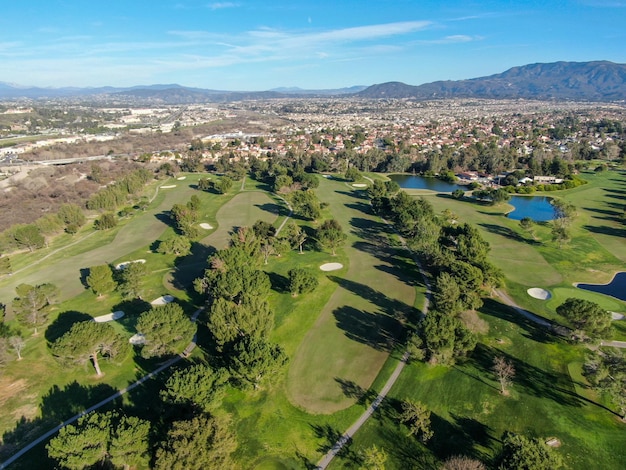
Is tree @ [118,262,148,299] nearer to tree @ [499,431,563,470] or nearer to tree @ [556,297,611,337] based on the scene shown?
tree @ [499,431,563,470]

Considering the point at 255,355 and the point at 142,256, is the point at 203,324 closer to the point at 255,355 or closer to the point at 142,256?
the point at 255,355

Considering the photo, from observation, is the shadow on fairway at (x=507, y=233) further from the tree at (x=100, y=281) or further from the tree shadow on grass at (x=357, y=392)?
the tree at (x=100, y=281)

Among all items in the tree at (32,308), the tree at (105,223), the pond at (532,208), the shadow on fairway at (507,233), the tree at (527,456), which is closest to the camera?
the tree at (527,456)

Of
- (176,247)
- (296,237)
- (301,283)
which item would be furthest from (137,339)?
(296,237)

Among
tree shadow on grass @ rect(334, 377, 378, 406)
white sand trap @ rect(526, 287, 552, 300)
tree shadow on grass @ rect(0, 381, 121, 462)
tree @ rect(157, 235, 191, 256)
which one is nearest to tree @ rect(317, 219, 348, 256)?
tree @ rect(157, 235, 191, 256)

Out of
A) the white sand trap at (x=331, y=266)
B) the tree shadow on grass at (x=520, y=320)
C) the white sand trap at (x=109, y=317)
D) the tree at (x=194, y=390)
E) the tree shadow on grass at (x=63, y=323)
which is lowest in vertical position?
the tree shadow on grass at (x=63, y=323)

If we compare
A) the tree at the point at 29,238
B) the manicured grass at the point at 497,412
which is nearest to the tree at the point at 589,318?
A: the manicured grass at the point at 497,412

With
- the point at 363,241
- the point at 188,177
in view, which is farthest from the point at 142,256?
the point at 188,177

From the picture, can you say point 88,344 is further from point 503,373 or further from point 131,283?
point 503,373
